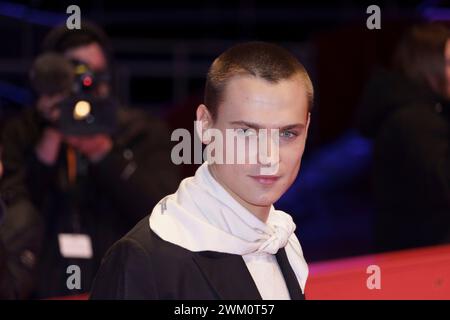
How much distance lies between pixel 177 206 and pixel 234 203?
0.11 meters

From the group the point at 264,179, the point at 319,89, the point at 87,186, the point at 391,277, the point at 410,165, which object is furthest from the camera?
the point at 319,89

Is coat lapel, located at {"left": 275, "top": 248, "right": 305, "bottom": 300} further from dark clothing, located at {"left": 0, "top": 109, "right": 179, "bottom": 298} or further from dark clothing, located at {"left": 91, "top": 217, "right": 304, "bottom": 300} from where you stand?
dark clothing, located at {"left": 0, "top": 109, "right": 179, "bottom": 298}

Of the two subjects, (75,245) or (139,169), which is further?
(139,169)

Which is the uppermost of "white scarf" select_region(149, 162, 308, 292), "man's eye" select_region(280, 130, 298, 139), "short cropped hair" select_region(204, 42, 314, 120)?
"short cropped hair" select_region(204, 42, 314, 120)

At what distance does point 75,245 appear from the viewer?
2.93 meters

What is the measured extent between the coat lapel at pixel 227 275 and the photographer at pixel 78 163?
1.24 meters

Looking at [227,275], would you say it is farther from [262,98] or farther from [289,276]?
[262,98]

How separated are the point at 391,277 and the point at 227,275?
98 cm

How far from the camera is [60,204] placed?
303cm

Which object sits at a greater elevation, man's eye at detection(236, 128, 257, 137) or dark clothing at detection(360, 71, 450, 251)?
man's eye at detection(236, 128, 257, 137)

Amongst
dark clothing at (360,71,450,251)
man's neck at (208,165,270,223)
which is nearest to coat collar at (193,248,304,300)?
man's neck at (208,165,270,223)

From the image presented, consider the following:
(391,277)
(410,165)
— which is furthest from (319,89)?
(391,277)

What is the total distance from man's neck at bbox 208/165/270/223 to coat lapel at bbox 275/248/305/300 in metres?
0.08

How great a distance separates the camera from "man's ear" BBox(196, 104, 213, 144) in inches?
71.1
